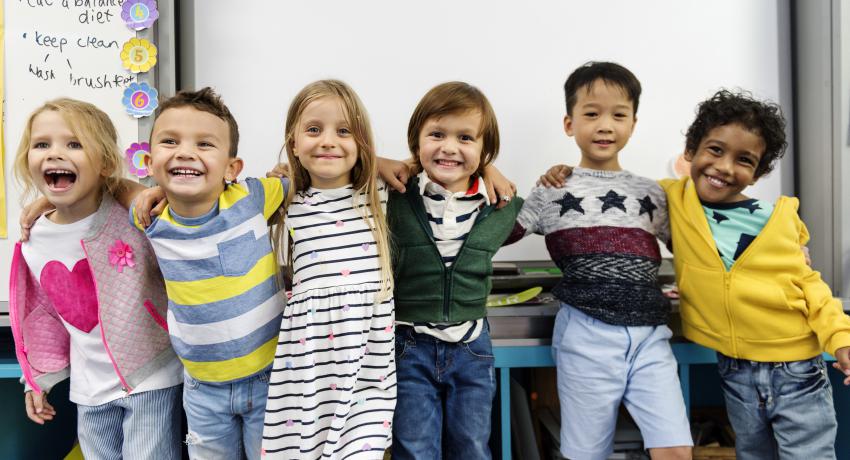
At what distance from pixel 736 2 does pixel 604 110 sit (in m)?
0.81

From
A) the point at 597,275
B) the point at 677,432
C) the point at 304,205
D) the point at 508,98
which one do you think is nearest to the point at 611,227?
the point at 597,275

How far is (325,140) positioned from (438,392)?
58 cm

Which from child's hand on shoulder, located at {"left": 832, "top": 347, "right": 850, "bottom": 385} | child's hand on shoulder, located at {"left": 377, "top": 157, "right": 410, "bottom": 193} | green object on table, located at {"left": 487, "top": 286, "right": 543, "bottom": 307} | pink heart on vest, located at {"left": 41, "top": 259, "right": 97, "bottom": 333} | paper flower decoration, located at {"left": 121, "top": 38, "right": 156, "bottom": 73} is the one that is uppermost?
paper flower decoration, located at {"left": 121, "top": 38, "right": 156, "bottom": 73}

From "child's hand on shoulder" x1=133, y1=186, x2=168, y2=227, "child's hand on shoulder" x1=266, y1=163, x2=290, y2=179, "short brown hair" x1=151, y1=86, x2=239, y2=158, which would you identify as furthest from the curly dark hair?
"child's hand on shoulder" x1=133, y1=186, x2=168, y2=227

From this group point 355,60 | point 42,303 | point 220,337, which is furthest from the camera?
point 355,60

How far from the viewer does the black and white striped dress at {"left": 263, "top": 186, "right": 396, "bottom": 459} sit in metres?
0.94

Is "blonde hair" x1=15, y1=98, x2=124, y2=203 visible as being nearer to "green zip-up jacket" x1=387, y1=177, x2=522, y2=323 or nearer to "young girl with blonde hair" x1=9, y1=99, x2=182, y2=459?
"young girl with blonde hair" x1=9, y1=99, x2=182, y2=459

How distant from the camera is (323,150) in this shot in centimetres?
99

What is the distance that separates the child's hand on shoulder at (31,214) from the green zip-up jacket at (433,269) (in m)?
0.73

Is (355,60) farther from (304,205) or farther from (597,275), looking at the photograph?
(597,275)

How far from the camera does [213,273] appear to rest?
36.8 inches

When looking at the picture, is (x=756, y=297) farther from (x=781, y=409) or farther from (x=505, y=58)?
(x=505, y=58)

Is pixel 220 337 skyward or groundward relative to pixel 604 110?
groundward

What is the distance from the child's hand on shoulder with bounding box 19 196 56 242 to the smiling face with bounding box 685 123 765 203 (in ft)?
4.69
